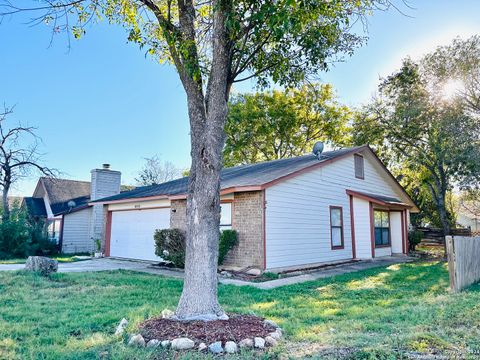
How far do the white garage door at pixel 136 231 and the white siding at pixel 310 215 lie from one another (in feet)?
16.6

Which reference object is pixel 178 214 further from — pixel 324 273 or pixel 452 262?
pixel 452 262

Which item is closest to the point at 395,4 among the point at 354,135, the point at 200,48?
the point at 200,48

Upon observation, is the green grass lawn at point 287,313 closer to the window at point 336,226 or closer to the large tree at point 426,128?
the window at point 336,226

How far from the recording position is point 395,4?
608cm

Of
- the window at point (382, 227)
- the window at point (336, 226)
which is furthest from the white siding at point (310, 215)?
the window at point (382, 227)

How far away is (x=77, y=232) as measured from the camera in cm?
2141

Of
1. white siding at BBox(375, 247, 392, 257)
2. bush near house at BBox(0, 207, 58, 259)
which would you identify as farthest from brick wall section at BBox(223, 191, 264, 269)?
bush near house at BBox(0, 207, 58, 259)

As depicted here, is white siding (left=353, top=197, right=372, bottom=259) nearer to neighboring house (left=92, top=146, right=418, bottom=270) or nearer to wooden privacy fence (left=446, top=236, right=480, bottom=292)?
neighboring house (left=92, top=146, right=418, bottom=270)

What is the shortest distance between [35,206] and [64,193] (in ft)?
7.20

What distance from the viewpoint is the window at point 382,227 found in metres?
15.8

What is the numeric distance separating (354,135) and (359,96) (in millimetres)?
2258

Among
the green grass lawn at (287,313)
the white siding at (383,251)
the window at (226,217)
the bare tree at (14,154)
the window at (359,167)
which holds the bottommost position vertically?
the green grass lawn at (287,313)

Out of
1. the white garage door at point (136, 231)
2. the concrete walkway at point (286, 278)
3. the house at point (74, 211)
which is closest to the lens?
the concrete walkway at point (286, 278)

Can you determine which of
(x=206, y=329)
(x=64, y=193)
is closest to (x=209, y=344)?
(x=206, y=329)
